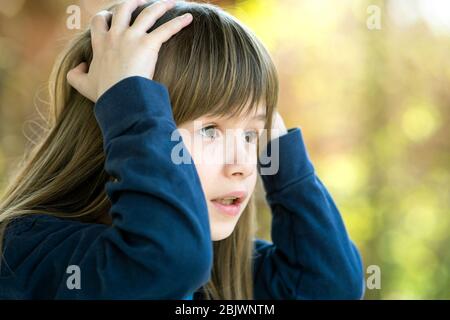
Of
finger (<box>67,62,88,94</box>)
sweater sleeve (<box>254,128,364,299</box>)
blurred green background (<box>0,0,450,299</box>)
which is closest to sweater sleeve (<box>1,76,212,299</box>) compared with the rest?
finger (<box>67,62,88,94</box>)

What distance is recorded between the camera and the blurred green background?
6.30 ft

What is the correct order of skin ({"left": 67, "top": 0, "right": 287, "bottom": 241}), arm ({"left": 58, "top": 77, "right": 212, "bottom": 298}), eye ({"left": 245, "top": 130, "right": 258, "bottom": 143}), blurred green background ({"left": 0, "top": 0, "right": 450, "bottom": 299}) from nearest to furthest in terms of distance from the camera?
arm ({"left": 58, "top": 77, "right": 212, "bottom": 298})
skin ({"left": 67, "top": 0, "right": 287, "bottom": 241})
eye ({"left": 245, "top": 130, "right": 258, "bottom": 143})
blurred green background ({"left": 0, "top": 0, "right": 450, "bottom": 299})

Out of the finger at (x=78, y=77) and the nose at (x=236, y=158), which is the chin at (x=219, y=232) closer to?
the nose at (x=236, y=158)

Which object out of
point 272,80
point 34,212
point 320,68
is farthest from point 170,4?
point 320,68

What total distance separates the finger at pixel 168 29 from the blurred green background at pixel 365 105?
1098mm

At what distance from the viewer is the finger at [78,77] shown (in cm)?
86

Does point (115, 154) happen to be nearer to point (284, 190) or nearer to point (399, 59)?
point (284, 190)

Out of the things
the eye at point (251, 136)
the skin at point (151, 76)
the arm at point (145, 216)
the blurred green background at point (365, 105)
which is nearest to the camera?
the arm at point (145, 216)

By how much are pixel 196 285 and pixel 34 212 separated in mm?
270

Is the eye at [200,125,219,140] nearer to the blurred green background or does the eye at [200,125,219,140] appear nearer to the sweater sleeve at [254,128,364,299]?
the sweater sleeve at [254,128,364,299]

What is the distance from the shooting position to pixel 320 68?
6.49 feet

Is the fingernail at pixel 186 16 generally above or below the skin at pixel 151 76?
above

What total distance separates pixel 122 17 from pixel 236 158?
25 centimetres

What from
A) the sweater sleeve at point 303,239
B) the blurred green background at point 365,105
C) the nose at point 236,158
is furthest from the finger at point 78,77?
the blurred green background at point 365,105
